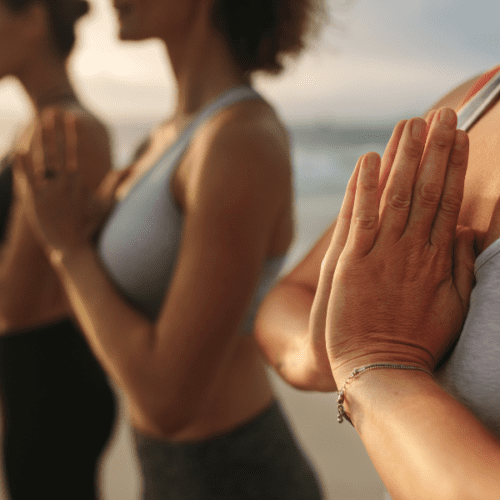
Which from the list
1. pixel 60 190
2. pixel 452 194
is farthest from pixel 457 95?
pixel 60 190

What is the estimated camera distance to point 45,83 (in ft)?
5.25

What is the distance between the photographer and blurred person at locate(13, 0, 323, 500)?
0.77 m

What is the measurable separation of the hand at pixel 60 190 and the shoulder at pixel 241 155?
→ 1.18ft

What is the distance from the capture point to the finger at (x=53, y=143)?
1117 millimetres

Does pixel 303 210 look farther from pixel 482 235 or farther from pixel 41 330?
pixel 482 235

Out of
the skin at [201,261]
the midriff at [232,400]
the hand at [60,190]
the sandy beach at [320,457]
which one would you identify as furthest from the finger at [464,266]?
the sandy beach at [320,457]

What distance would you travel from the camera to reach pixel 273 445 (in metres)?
0.94

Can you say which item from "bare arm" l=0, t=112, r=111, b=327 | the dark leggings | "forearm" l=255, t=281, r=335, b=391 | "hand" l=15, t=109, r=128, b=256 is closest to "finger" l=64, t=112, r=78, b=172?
"hand" l=15, t=109, r=128, b=256

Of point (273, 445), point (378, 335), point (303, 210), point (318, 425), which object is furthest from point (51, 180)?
point (303, 210)

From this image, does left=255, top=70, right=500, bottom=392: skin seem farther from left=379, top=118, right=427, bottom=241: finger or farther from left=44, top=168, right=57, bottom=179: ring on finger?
left=44, top=168, right=57, bottom=179: ring on finger

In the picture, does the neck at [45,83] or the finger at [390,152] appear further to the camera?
the neck at [45,83]

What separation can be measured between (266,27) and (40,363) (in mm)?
1058

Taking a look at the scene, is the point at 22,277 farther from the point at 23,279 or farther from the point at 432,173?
the point at 432,173

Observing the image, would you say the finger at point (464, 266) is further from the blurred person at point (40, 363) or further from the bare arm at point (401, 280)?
the blurred person at point (40, 363)
